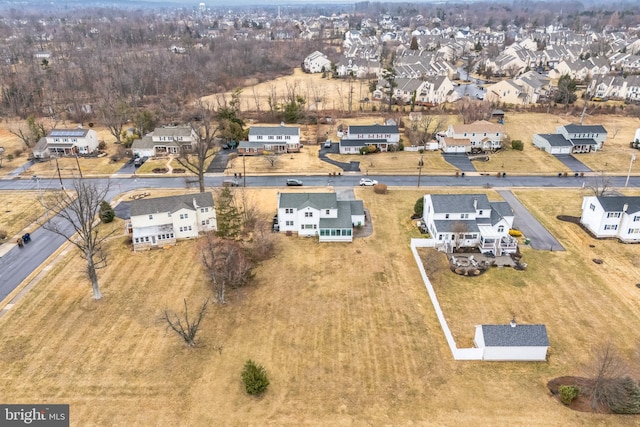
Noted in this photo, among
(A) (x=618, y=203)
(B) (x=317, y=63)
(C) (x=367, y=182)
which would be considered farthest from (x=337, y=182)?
(B) (x=317, y=63)

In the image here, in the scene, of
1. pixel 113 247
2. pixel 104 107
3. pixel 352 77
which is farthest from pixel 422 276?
pixel 352 77

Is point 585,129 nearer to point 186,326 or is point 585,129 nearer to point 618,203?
point 618,203

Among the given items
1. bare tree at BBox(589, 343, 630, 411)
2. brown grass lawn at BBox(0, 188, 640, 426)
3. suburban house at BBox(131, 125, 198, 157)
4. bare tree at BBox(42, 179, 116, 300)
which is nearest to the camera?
bare tree at BBox(589, 343, 630, 411)

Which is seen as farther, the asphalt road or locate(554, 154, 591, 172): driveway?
locate(554, 154, 591, 172): driveway

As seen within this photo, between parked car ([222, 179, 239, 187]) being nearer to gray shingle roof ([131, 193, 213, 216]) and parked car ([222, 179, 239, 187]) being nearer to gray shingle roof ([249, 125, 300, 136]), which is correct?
gray shingle roof ([131, 193, 213, 216])

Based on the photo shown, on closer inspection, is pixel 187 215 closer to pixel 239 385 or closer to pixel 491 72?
pixel 239 385

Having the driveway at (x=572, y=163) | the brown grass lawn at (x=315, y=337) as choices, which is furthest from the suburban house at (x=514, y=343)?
the driveway at (x=572, y=163)

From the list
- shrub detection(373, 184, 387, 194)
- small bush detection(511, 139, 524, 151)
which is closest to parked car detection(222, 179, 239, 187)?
shrub detection(373, 184, 387, 194)
